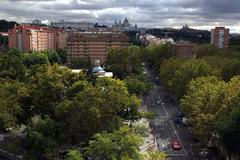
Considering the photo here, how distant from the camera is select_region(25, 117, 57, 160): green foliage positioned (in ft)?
128

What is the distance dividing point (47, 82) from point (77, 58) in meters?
67.1

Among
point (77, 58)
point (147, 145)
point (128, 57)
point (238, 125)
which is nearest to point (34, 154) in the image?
point (147, 145)

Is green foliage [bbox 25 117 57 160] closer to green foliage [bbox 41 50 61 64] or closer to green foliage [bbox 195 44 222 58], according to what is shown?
green foliage [bbox 195 44 222 58]

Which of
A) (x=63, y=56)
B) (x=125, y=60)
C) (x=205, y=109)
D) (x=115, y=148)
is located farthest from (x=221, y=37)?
(x=115, y=148)

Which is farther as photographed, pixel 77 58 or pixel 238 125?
pixel 77 58

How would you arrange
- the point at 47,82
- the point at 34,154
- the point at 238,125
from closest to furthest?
the point at 238,125 → the point at 34,154 → the point at 47,82

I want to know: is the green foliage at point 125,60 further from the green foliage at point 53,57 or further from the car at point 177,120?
the car at point 177,120

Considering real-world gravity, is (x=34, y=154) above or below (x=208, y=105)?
below

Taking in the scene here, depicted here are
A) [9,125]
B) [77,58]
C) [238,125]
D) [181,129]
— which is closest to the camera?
[238,125]

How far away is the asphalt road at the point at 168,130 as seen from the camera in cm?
4203

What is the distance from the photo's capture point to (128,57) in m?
94.7

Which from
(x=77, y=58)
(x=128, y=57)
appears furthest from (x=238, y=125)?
(x=77, y=58)

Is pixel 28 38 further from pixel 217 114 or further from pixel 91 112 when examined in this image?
pixel 217 114

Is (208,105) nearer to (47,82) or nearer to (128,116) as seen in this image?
(128,116)
